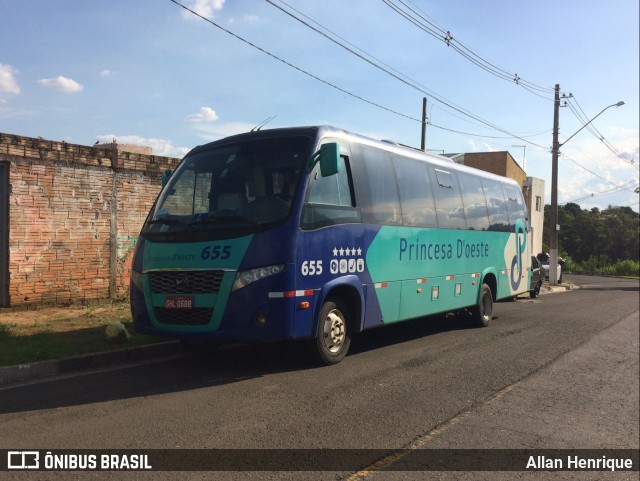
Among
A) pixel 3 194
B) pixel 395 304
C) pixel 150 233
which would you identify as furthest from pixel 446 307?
pixel 3 194

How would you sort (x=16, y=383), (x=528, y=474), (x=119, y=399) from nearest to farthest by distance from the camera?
1. (x=528, y=474)
2. (x=119, y=399)
3. (x=16, y=383)

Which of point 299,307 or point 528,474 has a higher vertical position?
point 299,307

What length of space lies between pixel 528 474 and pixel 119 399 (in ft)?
12.7

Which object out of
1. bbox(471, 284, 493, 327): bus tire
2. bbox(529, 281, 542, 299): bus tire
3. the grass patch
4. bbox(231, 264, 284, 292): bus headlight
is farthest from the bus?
bbox(529, 281, 542, 299): bus tire

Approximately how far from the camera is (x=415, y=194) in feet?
30.7

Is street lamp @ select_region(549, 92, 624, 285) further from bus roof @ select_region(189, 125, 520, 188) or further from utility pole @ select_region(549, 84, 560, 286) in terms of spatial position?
bus roof @ select_region(189, 125, 520, 188)

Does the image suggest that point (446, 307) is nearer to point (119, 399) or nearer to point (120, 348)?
point (120, 348)

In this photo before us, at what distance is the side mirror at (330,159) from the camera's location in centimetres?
678

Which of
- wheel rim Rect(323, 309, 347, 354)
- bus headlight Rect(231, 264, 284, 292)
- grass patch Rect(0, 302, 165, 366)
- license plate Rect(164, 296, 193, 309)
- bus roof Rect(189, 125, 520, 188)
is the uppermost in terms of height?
bus roof Rect(189, 125, 520, 188)

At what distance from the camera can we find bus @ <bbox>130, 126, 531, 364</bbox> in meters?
6.53

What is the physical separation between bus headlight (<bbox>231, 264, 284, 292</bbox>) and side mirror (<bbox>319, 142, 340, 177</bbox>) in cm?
137

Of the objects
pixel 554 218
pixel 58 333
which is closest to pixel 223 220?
pixel 58 333

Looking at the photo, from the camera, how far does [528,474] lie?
4359 mm

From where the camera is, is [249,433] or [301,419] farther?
[301,419]
